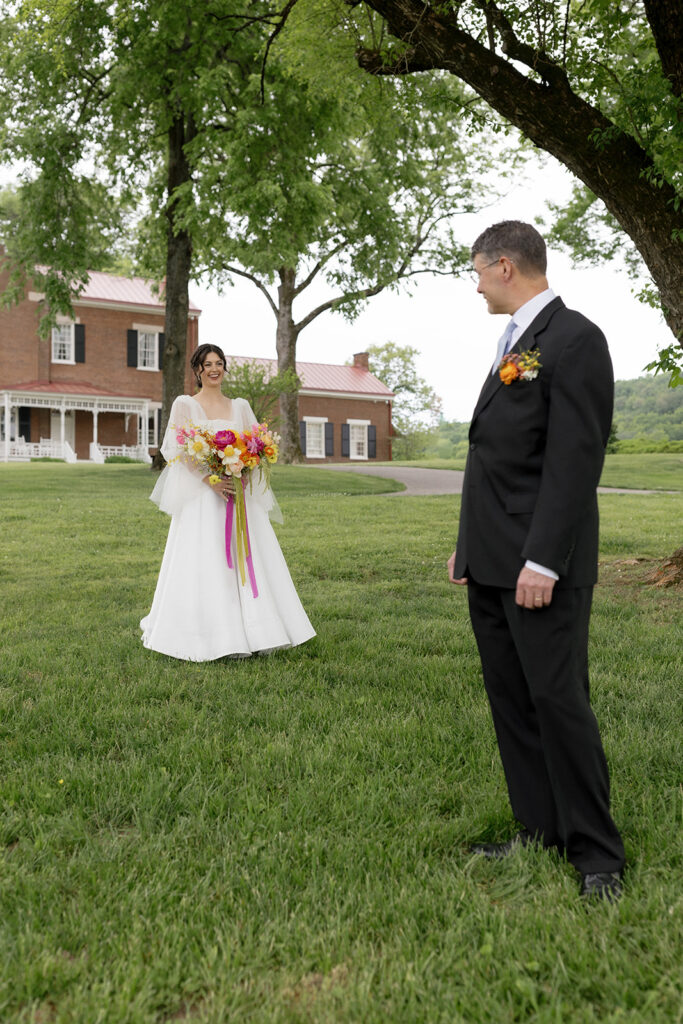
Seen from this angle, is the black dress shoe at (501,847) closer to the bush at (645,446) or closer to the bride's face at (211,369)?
the bride's face at (211,369)

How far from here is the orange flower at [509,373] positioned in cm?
269

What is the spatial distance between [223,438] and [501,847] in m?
3.54

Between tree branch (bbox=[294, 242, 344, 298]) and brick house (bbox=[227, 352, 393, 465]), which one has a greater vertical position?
tree branch (bbox=[294, 242, 344, 298])

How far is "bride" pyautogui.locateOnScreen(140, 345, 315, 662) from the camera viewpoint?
566 centimetres

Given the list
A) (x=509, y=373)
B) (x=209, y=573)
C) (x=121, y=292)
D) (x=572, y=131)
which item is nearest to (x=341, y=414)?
(x=121, y=292)

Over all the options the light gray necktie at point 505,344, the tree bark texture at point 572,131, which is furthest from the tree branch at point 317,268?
the light gray necktie at point 505,344

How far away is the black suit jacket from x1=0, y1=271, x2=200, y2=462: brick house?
2997 cm

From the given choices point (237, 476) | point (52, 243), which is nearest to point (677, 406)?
point (52, 243)

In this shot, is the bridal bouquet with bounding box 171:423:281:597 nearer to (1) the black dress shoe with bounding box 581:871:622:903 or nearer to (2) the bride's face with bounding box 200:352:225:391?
(2) the bride's face with bounding box 200:352:225:391

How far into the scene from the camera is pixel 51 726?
430cm

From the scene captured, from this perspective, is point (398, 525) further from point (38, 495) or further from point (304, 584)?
point (38, 495)

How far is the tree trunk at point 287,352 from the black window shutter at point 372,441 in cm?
963

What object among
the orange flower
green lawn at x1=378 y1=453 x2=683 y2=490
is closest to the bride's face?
the orange flower

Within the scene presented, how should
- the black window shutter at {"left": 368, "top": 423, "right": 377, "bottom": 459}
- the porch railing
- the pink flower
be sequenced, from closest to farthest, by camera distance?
1. the pink flower
2. the porch railing
3. the black window shutter at {"left": 368, "top": 423, "right": 377, "bottom": 459}
